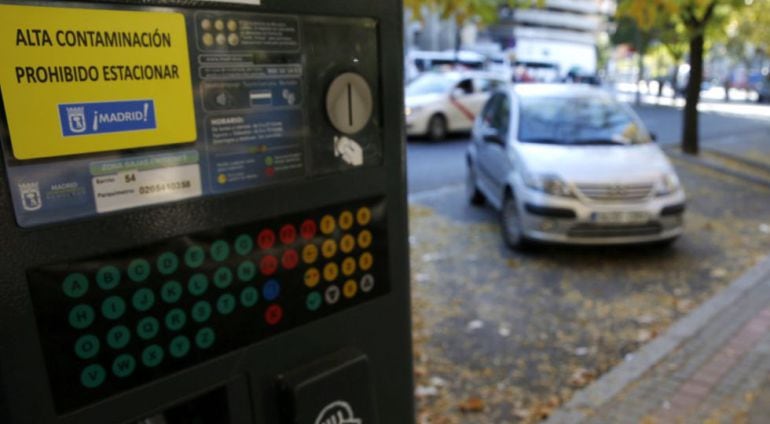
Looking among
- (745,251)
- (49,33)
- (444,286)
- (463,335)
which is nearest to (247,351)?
(49,33)

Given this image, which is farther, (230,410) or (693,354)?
(693,354)

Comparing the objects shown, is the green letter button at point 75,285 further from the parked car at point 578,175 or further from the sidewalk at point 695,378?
the parked car at point 578,175

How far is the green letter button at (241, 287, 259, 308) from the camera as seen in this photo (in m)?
1.00

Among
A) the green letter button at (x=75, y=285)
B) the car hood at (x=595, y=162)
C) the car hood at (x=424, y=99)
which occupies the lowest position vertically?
the car hood at (x=595, y=162)

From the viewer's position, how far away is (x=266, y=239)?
3.31ft

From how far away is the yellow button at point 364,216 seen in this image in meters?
1.13

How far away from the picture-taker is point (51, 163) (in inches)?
31.3

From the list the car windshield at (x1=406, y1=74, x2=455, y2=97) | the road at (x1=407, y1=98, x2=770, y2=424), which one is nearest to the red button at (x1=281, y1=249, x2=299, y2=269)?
the road at (x1=407, y1=98, x2=770, y2=424)

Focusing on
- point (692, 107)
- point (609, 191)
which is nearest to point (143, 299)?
point (609, 191)

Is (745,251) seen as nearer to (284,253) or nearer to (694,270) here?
(694,270)

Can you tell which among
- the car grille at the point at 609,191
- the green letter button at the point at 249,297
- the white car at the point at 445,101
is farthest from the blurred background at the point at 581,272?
the white car at the point at 445,101

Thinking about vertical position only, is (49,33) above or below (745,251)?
above

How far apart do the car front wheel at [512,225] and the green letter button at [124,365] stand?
17.5ft

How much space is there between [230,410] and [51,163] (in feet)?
1.54
